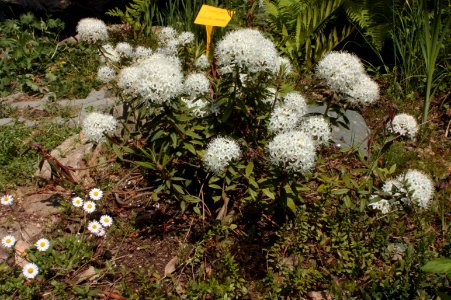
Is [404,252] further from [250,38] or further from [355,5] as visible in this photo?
[355,5]

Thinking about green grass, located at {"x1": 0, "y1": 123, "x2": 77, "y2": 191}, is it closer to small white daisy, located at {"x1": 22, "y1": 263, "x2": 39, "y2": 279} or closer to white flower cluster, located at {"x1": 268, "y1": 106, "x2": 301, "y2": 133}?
small white daisy, located at {"x1": 22, "y1": 263, "x2": 39, "y2": 279}

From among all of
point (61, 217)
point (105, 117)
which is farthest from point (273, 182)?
point (61, 217)

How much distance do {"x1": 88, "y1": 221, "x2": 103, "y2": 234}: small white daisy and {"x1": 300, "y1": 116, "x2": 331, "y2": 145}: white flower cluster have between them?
5.09ft

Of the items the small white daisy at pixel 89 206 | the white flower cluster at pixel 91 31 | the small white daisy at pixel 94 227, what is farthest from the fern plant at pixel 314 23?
the small white daisy at pixel 94 227

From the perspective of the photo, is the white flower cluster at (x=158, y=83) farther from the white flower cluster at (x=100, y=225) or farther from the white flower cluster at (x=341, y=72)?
the white flower cluster at (x=100, y=225)

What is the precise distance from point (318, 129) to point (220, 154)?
63cm

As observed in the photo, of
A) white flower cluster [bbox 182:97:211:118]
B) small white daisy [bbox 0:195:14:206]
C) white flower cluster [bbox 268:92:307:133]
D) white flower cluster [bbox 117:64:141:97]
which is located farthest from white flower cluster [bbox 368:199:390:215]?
small white daisy [bbox 0:195:14:206]

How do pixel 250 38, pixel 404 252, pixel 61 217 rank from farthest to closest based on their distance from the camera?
pixel 61 217
pixel 404 252
pixel 250 38

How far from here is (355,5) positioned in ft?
16.6

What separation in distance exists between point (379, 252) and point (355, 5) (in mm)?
2984

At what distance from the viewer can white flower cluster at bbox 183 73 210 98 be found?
3173mm

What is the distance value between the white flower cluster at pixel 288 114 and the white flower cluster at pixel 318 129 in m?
0.09

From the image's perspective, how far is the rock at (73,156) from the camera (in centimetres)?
379


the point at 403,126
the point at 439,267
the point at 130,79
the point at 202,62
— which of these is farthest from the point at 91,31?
the point at 439,267
